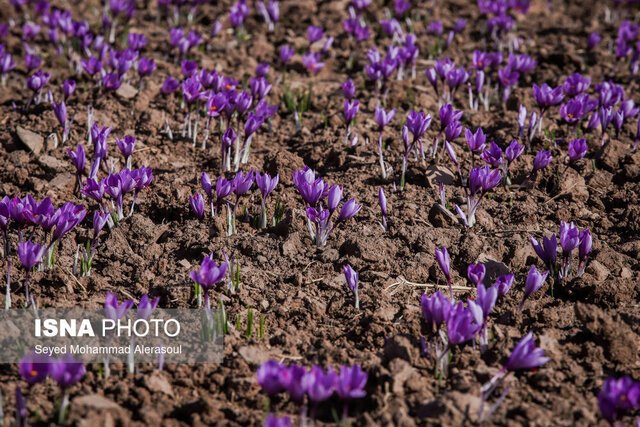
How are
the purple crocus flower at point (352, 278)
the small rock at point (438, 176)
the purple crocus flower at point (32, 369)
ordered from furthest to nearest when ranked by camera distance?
1. the small rock at point (438, 176)
2. the purple crocus flower at point (352, 278)
3. the purple crocus flower at point (32, 369)

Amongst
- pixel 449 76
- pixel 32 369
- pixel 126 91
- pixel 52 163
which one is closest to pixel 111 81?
pixel 126 91

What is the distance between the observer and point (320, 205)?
143 inches

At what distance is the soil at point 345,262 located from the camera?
260 centimetres

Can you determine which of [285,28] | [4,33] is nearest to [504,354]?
[285,28]

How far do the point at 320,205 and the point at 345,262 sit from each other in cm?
34

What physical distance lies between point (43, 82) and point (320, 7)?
365cm

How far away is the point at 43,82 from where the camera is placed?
192 inches

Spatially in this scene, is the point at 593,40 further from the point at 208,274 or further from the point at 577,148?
the point at 208,274

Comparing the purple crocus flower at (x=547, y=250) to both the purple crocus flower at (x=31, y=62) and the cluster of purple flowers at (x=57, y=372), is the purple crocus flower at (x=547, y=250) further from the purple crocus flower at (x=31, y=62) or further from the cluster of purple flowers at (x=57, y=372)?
the purple crocus flower at (x=31, y=62)

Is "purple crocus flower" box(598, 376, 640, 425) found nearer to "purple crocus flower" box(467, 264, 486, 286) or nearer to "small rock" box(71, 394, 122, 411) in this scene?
"purple crocus flower" box(467, 264, 486, 286)

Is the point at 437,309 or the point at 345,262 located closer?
the point at 437,309

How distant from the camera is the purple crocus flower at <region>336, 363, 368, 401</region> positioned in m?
2.32

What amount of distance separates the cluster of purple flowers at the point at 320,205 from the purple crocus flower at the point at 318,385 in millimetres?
1294

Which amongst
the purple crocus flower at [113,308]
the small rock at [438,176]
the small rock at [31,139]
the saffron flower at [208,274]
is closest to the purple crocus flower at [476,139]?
the small rock at [438,176]
